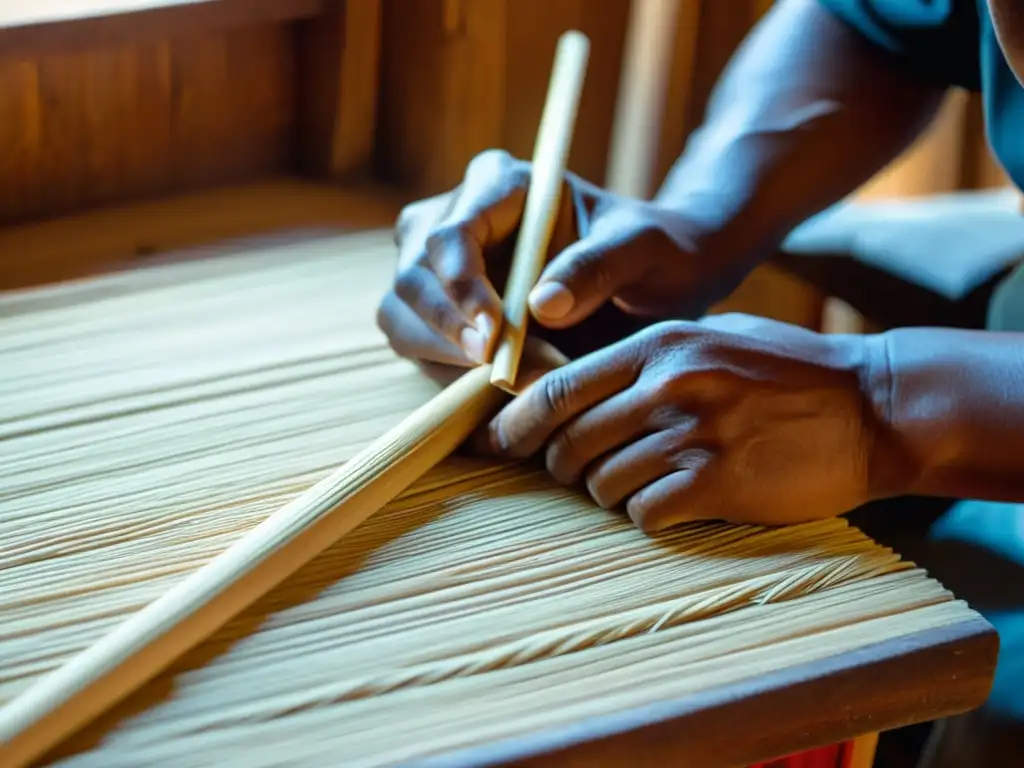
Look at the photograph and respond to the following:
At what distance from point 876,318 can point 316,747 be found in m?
0.84

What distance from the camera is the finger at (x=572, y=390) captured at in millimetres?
665

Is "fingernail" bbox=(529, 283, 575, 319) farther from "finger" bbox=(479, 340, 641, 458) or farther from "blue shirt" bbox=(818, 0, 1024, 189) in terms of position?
"blue shirt" bbox=(818, 0, 1024, 189)

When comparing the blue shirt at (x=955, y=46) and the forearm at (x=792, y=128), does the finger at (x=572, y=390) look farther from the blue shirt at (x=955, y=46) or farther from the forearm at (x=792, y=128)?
the blue shirt at (x=955, y=46)

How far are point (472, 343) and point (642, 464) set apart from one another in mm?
141

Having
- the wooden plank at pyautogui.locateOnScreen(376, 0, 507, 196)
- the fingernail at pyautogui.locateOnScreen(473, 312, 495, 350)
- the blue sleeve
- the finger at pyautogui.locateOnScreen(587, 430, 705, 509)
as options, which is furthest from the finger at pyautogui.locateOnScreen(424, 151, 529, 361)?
the blue sleeve

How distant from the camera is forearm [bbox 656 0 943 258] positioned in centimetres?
90

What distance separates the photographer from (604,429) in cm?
66

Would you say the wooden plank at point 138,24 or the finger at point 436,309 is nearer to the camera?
Result: the finger at point 436,309

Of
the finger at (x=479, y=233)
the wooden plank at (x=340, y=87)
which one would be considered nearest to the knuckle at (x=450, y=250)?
the finger at (x=479, y=233)

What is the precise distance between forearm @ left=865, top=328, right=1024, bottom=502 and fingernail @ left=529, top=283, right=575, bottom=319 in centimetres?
18

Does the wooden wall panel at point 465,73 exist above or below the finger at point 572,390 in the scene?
above

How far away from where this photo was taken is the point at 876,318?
118cm

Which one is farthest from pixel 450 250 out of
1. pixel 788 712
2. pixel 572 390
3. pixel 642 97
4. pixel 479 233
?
pixel 642 97

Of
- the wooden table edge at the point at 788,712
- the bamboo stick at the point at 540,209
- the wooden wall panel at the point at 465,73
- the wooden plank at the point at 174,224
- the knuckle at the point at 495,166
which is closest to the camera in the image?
the wooden table edge at the point at 788,712
